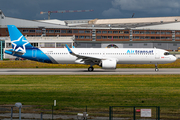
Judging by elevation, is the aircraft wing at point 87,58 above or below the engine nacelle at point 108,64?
above

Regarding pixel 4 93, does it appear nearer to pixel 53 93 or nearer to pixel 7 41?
pixel 53 93

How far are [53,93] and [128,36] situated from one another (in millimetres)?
115365

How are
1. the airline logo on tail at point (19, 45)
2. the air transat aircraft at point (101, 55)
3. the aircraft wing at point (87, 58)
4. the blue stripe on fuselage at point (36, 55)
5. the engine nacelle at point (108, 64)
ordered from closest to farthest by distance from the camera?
the engine nacelle at point (108, 64) → the aircraft wing at point (87, 58) → the air transat aircraft at point (101, 55) → the blue stripe on fuselage at point (36, 55) → the airline logo on tail at point (19, 45)

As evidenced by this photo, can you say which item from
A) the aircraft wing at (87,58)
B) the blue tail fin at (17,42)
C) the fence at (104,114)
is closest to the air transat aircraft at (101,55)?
the aircraft wing at (87,58)

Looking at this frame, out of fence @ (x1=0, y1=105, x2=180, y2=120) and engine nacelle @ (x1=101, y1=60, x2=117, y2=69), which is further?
engine nacelle @ (x1=101, y1=60, x2=117, y2=69)

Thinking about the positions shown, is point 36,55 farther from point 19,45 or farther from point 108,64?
point 108,64

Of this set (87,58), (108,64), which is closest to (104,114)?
(108,64)

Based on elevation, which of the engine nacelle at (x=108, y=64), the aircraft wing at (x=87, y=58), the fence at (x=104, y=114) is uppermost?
the aircraft wing at (x=87, y=58)

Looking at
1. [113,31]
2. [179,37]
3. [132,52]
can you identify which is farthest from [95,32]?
[132,52]

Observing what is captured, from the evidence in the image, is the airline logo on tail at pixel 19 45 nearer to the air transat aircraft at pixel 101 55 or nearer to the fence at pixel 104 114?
the air transat aircraft at pixel 101 55

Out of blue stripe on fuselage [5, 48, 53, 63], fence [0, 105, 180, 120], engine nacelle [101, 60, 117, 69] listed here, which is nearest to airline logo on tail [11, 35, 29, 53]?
blue stripe on fuselage [5, 48, 53, 63]

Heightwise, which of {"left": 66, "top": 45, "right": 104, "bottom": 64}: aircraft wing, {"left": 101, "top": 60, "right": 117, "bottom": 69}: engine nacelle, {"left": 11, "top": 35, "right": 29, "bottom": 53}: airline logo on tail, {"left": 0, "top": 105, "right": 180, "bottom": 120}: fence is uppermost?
{"left": 11, "top": 35, "right": 29, "bottom": 53}: airline logo on tail

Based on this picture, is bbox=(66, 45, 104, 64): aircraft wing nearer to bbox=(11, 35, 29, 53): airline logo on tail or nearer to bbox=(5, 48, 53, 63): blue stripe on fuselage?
bbox=(5, 48, 53, 63): blue stripe on fuselage

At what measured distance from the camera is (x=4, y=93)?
21.8m
